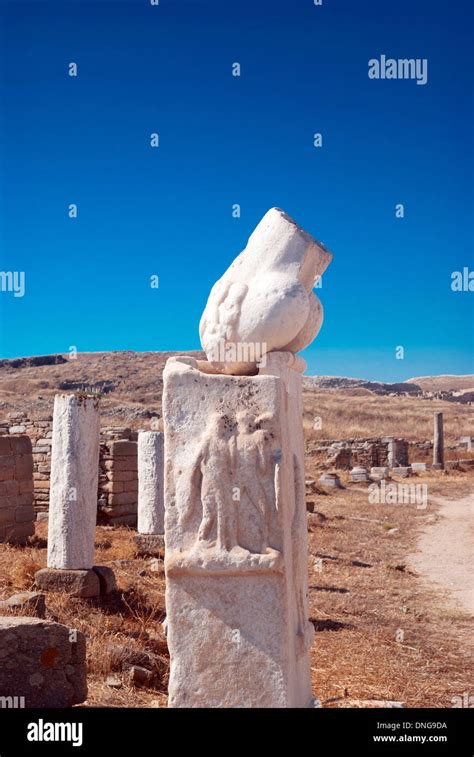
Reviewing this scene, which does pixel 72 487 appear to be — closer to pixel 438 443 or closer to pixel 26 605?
pixel 26 605

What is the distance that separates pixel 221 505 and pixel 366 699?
266 centimetres

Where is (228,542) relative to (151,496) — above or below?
above

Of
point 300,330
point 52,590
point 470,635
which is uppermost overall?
point 300,330

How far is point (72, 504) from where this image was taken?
26.1 ft

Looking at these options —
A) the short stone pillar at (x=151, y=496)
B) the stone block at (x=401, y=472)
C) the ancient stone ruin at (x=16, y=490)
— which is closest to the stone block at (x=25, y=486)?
the ancient stone ruin at (x=16, y=490)

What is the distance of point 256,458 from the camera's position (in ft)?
12.1

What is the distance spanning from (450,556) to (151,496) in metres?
4.90

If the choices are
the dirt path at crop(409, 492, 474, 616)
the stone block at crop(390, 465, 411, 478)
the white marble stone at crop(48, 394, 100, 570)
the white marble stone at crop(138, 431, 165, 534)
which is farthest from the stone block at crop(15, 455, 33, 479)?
the stone block at crop(390, 465, 411, 478)

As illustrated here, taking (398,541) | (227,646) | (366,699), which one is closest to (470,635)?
(366,699)

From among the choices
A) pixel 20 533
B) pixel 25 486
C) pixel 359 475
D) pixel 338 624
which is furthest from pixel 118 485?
pixel 359 475

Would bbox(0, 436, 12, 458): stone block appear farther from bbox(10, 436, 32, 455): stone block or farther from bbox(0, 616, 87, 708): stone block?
bbox(0, 616, 87, 708): stone block

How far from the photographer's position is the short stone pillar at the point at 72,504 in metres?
7.90

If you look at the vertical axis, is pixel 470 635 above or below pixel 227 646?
below
